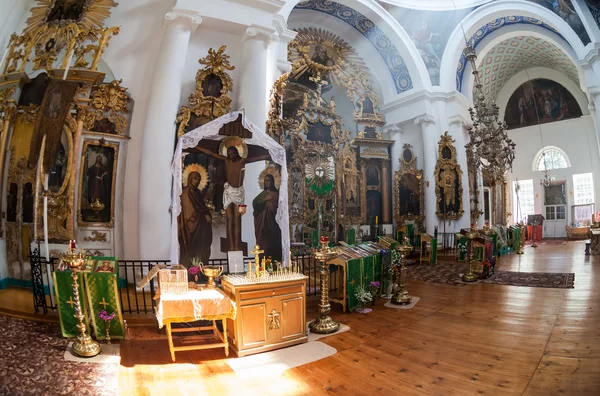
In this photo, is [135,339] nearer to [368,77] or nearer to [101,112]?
[101,112]

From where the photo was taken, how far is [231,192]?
537 centimetres

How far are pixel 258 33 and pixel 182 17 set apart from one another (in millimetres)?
1629

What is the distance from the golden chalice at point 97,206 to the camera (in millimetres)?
6570

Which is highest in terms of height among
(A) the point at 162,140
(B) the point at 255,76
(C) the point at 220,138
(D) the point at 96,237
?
(B) the point at 255,76

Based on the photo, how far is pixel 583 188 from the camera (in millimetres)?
18391

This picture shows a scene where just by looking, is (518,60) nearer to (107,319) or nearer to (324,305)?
(324,305)

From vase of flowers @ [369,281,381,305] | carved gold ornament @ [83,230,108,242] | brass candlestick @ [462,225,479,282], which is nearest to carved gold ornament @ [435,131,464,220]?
brass candlestick @ [462,225,479,282]

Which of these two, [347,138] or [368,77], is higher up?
[368,77]

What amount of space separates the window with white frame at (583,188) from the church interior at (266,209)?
882 centimetres

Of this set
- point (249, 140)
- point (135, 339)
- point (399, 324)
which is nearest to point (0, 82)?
point (249, 140)

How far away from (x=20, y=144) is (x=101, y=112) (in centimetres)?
155

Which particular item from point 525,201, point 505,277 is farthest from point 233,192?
point 525,201

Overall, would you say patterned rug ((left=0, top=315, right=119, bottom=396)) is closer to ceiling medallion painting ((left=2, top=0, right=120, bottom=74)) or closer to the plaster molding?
ceiling medallion painting ((left=2, top=0, right=120, bottom=74))

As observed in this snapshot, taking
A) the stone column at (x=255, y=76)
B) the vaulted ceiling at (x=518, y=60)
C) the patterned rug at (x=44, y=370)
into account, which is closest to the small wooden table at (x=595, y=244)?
the vaulted ceiling at (x=518, y=60)
